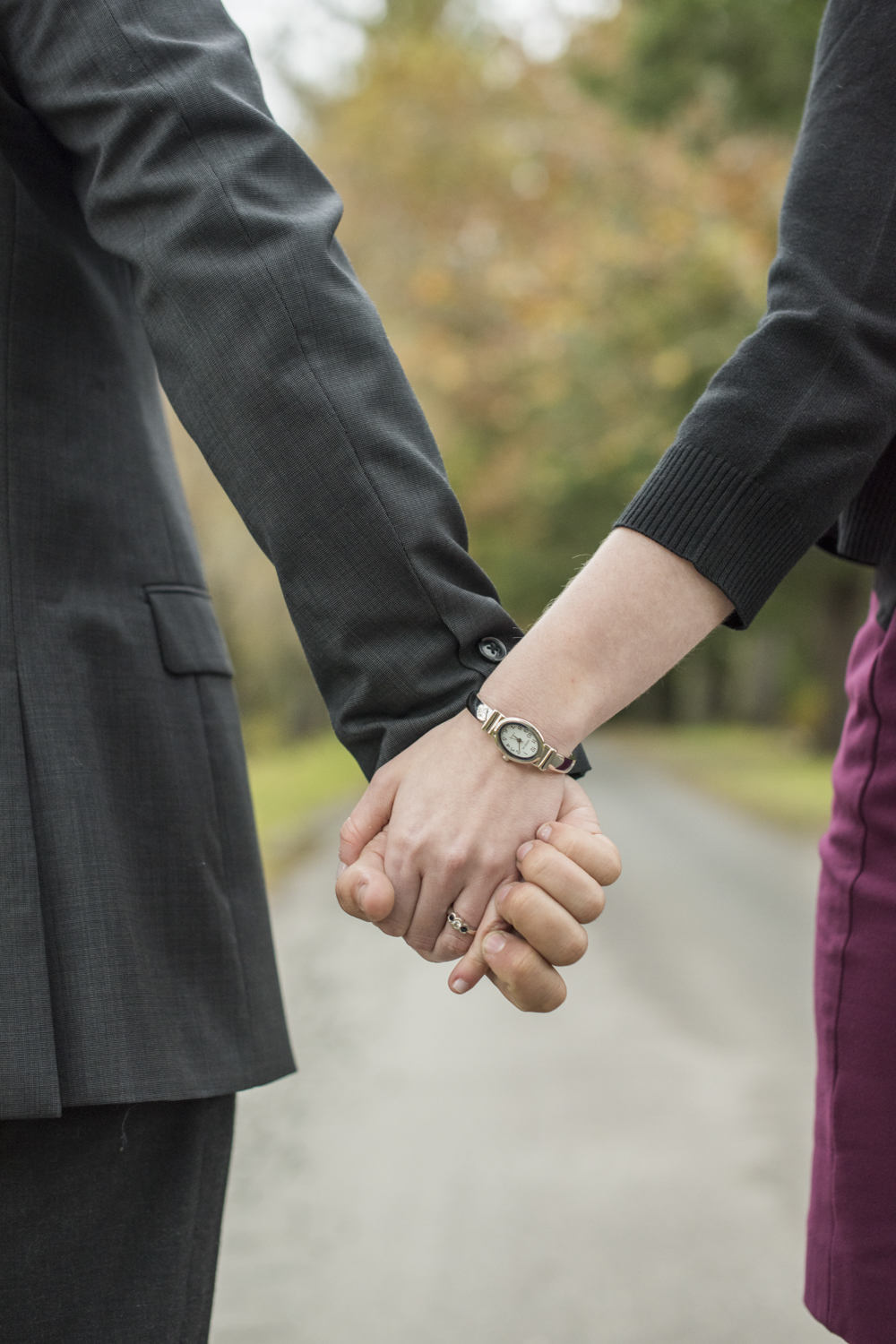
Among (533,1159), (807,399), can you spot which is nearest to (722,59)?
(533,1159)

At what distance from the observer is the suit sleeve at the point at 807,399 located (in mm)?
1187

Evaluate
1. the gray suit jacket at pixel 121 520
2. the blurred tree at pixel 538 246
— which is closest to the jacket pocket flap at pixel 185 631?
the gray suit jacket at pixel 121 520

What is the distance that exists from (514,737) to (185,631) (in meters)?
0.43

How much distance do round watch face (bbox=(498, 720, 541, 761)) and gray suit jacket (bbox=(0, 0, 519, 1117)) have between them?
0.07 m

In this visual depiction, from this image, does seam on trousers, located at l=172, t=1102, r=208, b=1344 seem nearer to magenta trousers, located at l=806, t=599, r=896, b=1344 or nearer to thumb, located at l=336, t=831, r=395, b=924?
thumb, located at l=336, t=831, r=395, b=924

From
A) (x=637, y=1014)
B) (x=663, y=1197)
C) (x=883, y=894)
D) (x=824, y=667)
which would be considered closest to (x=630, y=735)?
(x=824, y=667)

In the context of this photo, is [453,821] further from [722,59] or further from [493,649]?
[722,59]

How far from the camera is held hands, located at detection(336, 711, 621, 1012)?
1.17m

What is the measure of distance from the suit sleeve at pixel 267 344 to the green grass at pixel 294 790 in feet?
15.9

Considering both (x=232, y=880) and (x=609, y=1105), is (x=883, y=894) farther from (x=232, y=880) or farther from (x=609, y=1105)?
(x=609, y=1105)

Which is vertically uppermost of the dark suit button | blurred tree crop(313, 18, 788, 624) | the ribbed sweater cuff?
the ribbed sweater cuff

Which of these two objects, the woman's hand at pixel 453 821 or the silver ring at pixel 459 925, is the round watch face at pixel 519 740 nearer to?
the woman's hand at pixel 453 821

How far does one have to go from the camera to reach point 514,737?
1.18m

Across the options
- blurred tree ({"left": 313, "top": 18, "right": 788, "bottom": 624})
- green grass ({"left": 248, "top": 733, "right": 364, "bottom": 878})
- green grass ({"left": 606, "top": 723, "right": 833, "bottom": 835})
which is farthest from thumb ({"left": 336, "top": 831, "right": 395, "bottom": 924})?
green grass ({"left": 606, "top": 723, "right": 833, "bottom": 835})
